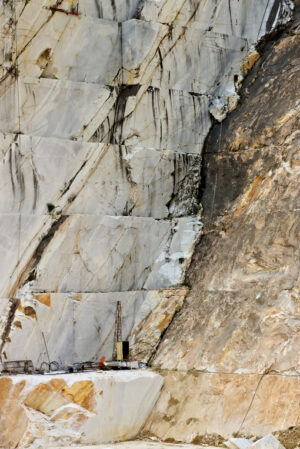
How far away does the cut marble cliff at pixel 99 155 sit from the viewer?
1970 centimetres

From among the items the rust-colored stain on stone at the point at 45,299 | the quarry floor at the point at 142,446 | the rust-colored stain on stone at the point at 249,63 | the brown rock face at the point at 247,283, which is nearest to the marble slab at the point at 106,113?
the brown rock face at the point at 247,283

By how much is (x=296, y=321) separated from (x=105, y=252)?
4.00 metres

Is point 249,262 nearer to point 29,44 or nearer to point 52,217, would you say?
point 52,217

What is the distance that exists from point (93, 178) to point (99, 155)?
0.44m

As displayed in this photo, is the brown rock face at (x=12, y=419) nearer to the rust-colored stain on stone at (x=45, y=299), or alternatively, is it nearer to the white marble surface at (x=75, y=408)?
the white marble surface at (x=75, y=408)

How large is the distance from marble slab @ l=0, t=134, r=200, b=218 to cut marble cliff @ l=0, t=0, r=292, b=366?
0.02 metres

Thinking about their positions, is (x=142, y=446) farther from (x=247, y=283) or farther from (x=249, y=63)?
(x=249, y=63)

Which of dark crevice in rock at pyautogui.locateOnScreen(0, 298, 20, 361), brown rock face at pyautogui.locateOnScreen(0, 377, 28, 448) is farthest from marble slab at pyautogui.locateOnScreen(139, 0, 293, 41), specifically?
brown rock face at pyautogui.locateOnScreen(0, 377, 28, 448)

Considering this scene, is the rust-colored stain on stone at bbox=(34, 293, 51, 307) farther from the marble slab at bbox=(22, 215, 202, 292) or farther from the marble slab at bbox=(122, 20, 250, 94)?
the marble slab at bbox=(122, 20, 250, 94)

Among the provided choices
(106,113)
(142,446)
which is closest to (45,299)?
(142,446)

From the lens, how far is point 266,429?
17.6m

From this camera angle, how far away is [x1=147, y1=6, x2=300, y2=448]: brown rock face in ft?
59.3

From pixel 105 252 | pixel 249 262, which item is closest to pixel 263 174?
pixel 249 262

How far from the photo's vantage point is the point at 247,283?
19391 mm
